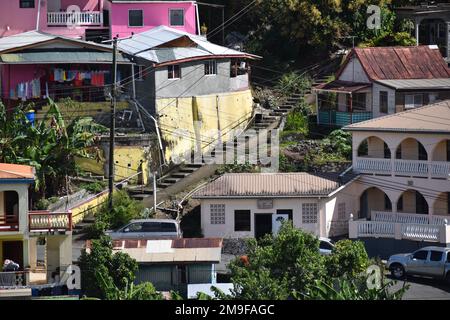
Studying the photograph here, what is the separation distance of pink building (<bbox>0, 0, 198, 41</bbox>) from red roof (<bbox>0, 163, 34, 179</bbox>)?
47.5ft

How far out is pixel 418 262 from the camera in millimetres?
60094

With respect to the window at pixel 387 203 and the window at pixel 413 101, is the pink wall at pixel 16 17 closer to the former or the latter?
the window at pixel 413 101

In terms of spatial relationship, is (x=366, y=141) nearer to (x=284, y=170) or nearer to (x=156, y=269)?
(x=284, y=170)

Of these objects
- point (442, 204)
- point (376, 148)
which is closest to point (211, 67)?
point (376, 148)

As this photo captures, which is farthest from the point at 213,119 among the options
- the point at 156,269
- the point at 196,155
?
the point at 156,269

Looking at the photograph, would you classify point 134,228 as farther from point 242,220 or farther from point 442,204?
point 442,204

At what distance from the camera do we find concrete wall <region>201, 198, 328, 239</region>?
64.4 m

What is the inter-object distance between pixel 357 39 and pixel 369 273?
1993 centimetres

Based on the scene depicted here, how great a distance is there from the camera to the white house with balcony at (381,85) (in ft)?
232

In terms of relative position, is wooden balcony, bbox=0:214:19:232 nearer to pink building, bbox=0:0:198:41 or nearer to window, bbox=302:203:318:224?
window, bbox=302:203:318:224

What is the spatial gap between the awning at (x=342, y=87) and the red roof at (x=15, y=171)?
14076mm

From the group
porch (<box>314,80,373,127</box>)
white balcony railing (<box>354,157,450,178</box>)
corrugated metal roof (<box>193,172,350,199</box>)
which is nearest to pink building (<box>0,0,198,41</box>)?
porch (<box>314,80,373,127</box>)

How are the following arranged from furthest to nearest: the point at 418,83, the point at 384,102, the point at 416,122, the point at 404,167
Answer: the point at 418,83 < the point at 384,102 < the point at 416,122 < the point at 404,167

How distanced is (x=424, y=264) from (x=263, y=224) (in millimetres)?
6718
